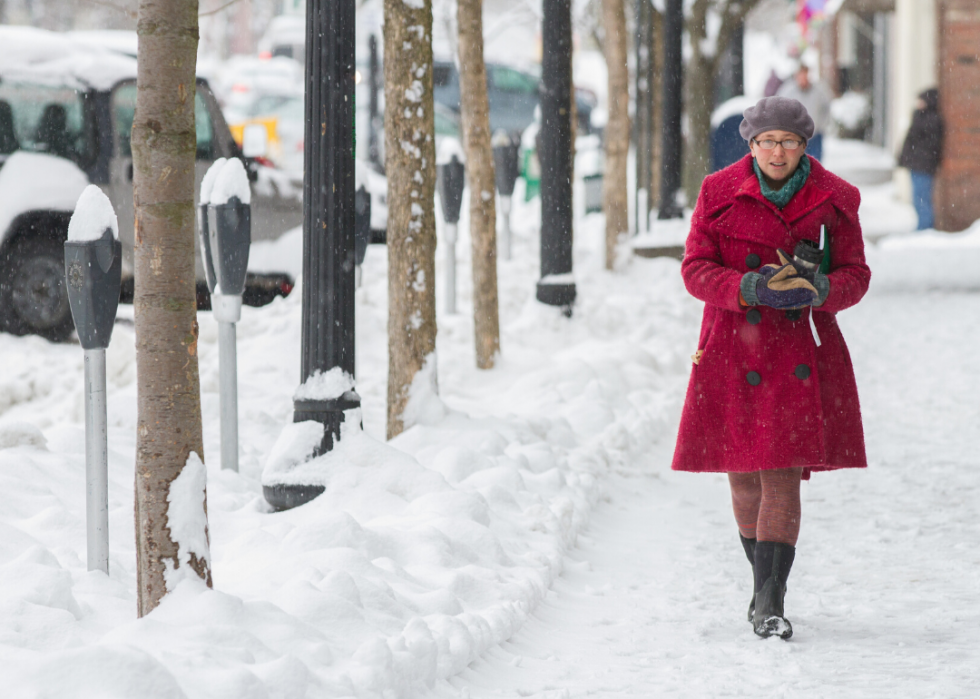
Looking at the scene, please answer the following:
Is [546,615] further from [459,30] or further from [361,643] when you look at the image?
[459,30]

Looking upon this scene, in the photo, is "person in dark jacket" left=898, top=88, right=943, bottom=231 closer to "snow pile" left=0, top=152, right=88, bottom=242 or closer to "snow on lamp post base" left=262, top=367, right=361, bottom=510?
"snow pile" left=0, top=152, right=88, bottom=242

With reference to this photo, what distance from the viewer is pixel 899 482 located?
641 centimetres

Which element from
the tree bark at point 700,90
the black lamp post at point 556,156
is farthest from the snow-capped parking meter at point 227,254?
the tree bark at point 700,90

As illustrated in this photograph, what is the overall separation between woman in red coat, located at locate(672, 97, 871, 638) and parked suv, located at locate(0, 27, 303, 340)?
5.65 meters

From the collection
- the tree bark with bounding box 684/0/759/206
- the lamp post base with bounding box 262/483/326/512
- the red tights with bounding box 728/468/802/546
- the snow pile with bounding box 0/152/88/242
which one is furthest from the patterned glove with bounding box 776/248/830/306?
the tree bark with bounding box 684/0/759/206

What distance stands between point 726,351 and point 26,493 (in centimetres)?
250

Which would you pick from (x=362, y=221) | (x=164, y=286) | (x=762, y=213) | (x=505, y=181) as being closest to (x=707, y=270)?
(x=762, y=213)

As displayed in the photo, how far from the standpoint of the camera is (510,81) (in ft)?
89.2

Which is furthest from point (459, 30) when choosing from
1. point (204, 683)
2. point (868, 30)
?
point (868, 30)

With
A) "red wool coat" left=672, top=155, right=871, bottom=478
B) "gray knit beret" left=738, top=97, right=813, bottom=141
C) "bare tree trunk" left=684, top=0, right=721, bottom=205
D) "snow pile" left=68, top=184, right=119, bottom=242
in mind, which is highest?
"bare tree trunk" left=684, top=0, right=721, bottom=205

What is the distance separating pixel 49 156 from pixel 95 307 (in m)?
5.54

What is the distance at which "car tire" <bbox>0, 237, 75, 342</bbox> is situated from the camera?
8828mm

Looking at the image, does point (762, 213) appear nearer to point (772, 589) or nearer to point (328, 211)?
point (772, 589)

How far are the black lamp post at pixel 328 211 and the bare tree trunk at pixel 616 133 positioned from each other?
8246 mm
